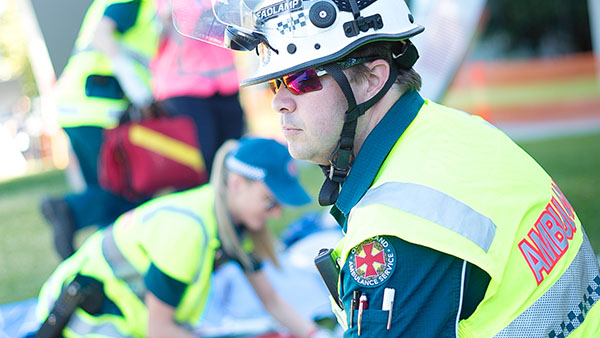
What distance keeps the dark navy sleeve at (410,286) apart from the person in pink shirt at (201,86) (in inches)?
130

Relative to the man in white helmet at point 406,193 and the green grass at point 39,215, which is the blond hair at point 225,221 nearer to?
the man in white helmet at point 406,193

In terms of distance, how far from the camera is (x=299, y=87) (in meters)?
1.67

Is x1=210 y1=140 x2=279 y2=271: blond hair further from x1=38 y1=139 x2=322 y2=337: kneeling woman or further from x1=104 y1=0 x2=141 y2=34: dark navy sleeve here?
x1=104 y1=0 x2=141 y2=34: dark navy sleeve

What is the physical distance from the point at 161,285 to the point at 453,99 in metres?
11.7

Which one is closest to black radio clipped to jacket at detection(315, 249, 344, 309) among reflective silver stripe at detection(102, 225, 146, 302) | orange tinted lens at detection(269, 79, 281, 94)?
orange tinted lens at detection(269, 79, 281, 94)

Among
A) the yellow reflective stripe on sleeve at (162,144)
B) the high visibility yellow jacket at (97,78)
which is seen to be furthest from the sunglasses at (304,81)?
the high visibility yellow jacket at (97,78)

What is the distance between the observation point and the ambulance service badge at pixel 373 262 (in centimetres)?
136

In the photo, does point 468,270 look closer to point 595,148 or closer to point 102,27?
point 102,27

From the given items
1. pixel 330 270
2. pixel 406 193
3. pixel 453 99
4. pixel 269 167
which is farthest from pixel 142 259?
pixel 453 99

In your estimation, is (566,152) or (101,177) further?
(566,152)

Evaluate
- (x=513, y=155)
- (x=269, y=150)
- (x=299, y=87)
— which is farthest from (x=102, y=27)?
(x=513, y=155)

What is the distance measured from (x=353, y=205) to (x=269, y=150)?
1497mm

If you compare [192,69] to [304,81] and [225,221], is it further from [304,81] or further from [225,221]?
[304,81]

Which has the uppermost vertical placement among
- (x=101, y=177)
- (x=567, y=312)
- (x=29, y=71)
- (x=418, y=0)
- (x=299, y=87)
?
(x=299, y=87)
